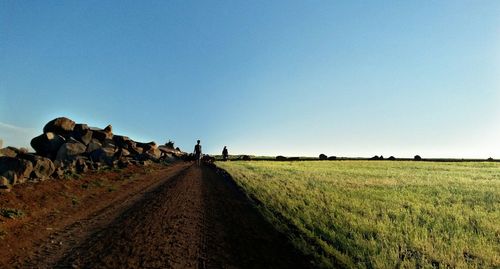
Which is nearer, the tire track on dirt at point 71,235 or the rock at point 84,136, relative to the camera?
the tire track on dirt at point 71,235

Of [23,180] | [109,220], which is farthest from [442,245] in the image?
[23,180]

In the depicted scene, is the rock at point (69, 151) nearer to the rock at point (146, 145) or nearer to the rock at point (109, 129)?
the rock at point (109, 129)

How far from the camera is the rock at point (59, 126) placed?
96.6ft

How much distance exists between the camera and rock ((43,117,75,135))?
29438 mm

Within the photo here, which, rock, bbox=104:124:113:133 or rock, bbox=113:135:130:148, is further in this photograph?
rock, bbox=113:135:130:148

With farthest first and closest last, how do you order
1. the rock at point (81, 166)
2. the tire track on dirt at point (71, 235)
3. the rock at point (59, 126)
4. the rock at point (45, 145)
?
1. the rock at point (59, 126)
2. the rock at point (45, 145)
3. the rock at point (81, 166)
4. the tire track on dirt at point (71, 235)

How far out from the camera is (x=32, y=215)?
12672mm

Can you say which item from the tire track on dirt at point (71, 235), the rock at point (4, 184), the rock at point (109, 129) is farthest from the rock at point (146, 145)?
the tire track on dirt at point (71, 235)

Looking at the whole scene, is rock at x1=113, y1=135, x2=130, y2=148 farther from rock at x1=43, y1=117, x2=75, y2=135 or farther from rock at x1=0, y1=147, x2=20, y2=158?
rock at x1=0, y1=147, x2=20, y2=158

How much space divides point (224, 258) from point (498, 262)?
20.3ft

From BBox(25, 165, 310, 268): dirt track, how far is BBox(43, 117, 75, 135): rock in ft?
59.5

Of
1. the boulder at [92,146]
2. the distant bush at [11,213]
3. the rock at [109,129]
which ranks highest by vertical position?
the rock at [109,129]

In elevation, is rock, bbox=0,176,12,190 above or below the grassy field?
above

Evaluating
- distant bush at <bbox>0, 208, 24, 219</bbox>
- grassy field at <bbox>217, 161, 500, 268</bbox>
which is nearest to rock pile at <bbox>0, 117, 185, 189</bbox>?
distant bush at <bbox>0, 208, 24, 219</bbox>
